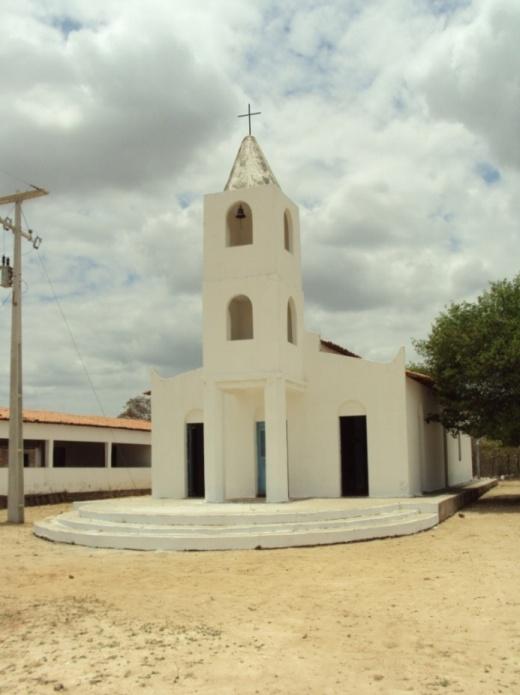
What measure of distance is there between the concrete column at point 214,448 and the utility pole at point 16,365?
4.86 m

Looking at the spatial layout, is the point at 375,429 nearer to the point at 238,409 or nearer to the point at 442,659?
the point at 238,409

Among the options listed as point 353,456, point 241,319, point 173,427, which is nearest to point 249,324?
point 241,319

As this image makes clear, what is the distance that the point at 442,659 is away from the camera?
23.0ft

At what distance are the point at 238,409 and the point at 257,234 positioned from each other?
496 centimetres

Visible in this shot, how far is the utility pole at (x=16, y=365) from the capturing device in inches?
767

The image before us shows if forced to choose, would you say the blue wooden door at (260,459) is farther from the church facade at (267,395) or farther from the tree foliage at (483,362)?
the tree foliage at (483,362)

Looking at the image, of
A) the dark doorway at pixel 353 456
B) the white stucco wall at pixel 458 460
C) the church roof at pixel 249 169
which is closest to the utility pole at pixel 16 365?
the church roof at pixel 249 169

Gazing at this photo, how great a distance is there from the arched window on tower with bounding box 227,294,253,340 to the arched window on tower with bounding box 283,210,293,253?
6.23ft

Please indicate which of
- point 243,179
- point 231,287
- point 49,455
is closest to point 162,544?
point 231,287

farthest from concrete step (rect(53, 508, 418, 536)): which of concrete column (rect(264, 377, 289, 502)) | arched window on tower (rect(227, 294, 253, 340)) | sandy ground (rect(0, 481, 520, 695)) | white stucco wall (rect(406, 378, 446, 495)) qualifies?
arched window on tower (rect(227, 294, 253, 340))

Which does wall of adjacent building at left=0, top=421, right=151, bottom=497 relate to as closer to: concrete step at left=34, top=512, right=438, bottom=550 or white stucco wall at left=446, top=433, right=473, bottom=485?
concrete step at left=34, top=512, right=438, bottom=550

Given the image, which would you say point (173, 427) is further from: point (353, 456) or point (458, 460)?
point (458, 460)

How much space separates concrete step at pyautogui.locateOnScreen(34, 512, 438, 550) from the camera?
1419 centimetres

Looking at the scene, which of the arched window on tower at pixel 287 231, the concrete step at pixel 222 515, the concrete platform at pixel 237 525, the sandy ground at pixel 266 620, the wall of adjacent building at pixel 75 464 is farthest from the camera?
the wall of adjacent building at pixel 75 464
